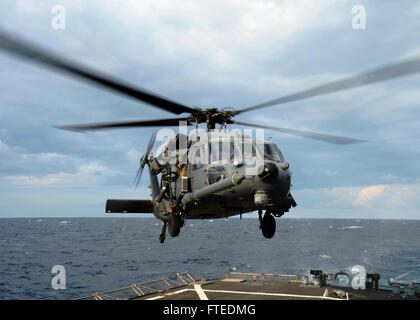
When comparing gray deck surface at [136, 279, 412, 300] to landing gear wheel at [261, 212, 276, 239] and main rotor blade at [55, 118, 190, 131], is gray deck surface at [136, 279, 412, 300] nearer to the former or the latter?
landing gear wheel at [261, 212, 276, 239]

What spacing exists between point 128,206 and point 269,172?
8.80 meters

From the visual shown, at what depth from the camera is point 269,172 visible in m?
11.1

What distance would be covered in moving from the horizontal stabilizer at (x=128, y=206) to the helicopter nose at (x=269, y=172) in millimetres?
8124

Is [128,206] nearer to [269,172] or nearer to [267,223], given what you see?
[267,223]

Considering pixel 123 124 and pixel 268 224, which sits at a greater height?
pixel 123 124

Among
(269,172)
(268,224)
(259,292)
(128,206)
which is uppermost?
(269,172)

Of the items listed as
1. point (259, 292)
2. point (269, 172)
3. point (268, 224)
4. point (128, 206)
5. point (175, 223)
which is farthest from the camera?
point (259, 292)

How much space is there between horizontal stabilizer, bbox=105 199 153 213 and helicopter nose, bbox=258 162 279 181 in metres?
8.12

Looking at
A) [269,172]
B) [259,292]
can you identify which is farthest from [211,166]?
[259,292]

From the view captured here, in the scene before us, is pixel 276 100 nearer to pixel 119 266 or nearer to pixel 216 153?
pixel 216 153

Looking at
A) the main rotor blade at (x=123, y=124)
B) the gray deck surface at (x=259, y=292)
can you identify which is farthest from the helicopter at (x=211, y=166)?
the gray deck surface at (x=259, y=292)

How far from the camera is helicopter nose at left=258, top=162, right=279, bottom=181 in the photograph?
1113cm
